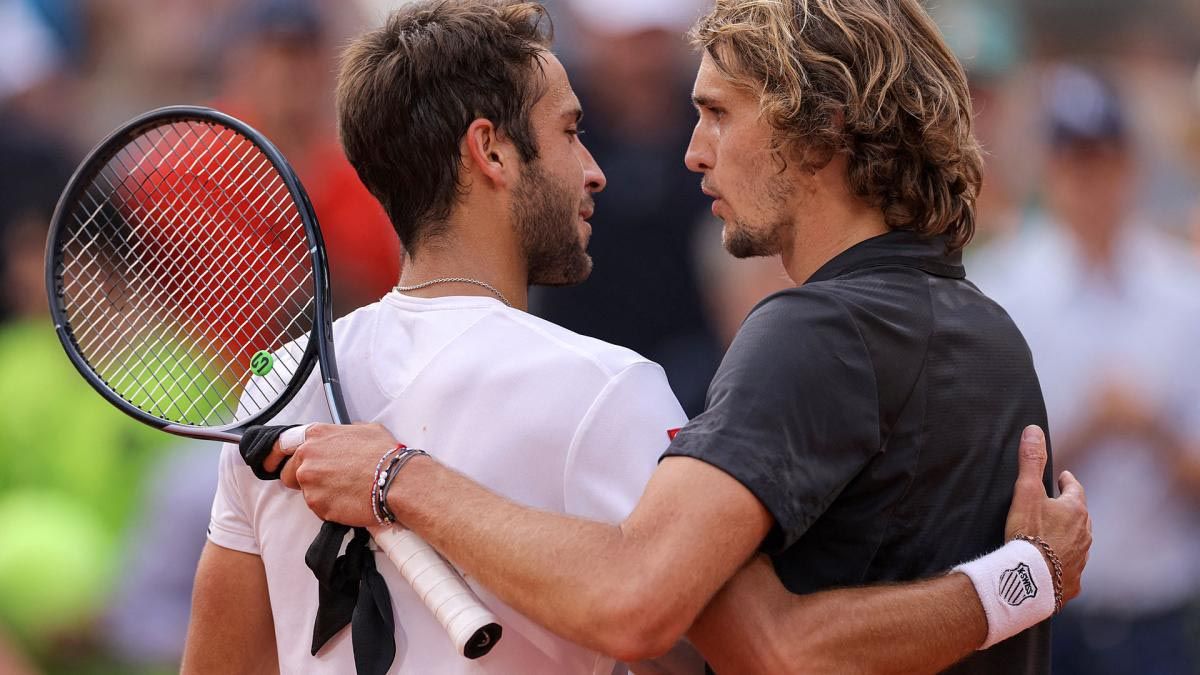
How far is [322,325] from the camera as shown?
2.55 metres

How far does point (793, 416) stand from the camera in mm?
2084

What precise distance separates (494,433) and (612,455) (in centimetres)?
20

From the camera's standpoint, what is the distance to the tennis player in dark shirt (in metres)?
2.05

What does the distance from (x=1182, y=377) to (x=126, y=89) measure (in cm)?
453

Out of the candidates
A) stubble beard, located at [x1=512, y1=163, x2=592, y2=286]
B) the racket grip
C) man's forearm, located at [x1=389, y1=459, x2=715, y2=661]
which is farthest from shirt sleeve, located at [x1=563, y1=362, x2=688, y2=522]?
stubble beard, located at [x1=512, y1=163, x2=592, y2=286]

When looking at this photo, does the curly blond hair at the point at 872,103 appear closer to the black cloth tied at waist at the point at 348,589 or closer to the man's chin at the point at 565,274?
the man's chin at the point at 565,274

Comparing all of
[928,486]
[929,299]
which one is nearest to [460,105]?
[929,299]

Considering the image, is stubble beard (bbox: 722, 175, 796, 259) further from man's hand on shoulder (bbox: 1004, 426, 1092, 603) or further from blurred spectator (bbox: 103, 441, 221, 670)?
blurred spectator (bbox: 103, 441, 221, 670)

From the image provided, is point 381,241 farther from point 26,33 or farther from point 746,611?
point 746,611

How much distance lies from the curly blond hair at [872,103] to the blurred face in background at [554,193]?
40 centimetres

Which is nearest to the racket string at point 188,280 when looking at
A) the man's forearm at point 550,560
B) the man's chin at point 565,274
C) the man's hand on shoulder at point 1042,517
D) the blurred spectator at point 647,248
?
the man's chin at point 565,274

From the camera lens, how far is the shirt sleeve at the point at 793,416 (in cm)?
206

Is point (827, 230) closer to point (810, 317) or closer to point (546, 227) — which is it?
point (810, 317)

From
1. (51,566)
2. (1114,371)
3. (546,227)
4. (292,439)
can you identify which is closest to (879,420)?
(546,227)
